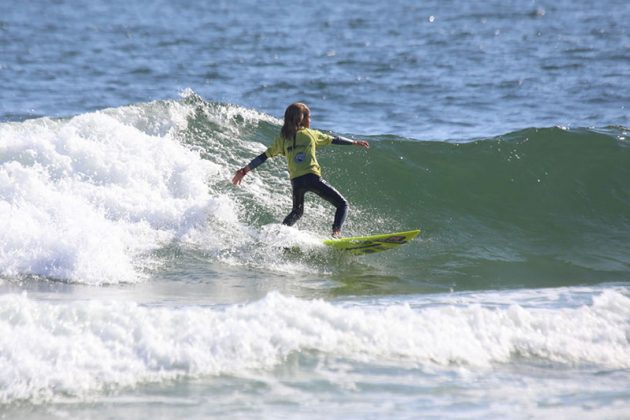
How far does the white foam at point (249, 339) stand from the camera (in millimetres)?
6766

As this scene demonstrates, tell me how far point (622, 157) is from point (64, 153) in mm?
7904

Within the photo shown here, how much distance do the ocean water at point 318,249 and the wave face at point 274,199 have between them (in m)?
0.03

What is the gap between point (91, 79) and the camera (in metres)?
22.0

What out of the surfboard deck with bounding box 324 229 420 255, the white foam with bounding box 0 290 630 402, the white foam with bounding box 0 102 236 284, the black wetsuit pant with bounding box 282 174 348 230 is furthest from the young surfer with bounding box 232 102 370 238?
the white foam with bounding box 0 290 630 402

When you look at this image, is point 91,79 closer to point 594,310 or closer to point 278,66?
point 278,66

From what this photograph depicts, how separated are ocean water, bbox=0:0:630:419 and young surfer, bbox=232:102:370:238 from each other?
53cm

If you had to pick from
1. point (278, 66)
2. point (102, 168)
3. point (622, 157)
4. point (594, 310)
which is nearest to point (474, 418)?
point (594, 310)

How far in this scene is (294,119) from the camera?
977 cm

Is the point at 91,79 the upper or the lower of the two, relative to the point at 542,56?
lower

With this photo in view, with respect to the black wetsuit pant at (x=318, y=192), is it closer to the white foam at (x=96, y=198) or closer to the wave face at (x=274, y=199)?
the wave face at (x=274, y=199)

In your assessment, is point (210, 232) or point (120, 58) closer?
point (210, 232)

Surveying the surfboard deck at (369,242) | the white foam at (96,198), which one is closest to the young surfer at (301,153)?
the surfboard deck at (369,242)

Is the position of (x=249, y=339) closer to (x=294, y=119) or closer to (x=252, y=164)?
(x=252, y=164)

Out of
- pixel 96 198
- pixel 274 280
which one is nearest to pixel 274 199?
pixel 96 198
